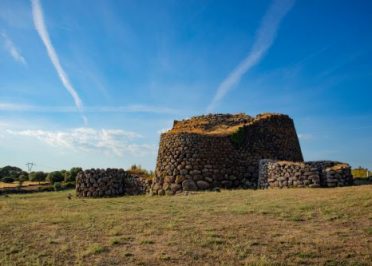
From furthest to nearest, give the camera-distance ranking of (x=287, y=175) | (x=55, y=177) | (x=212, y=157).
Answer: (x=55, y=177) → (x=212, y=157) → (x=287, y=175)

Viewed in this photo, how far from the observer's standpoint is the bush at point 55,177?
35094mm

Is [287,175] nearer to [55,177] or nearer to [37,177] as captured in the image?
[55,177]

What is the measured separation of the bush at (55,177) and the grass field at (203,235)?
24.0 metres

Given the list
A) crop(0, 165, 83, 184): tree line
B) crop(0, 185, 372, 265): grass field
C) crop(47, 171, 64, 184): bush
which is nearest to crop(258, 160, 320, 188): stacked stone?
crop(0, 185, 372, 265): grass field

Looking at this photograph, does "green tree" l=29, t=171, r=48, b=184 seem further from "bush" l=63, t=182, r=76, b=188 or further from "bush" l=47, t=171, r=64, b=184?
"bush" l=63, t=182, r=76, b=188

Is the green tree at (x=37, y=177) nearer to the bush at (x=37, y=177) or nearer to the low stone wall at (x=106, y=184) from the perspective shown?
the bush at (x=37, y=177)

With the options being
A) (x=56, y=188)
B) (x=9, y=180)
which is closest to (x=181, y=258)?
(x=56, y=188)

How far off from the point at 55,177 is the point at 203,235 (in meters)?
30.1

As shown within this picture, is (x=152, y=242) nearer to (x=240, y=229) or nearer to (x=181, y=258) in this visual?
(x=181, y=258)

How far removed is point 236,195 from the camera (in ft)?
49.1

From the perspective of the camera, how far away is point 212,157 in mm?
19844

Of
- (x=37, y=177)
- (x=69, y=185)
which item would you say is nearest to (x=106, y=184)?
(x=69, y=185)

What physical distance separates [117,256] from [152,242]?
3.21 feet

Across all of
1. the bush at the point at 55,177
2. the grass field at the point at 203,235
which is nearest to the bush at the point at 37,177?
the bush at the point at 55,177
